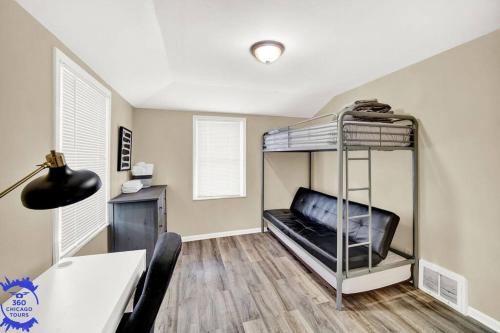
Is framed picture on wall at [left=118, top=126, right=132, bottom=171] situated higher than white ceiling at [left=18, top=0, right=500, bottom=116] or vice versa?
white ceiling at [left=18, top=0, right=500, bottom=116]

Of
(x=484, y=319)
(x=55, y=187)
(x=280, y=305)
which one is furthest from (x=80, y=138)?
(x=484, y=319)

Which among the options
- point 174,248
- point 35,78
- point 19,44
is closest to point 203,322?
point 174,248

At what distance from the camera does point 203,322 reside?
173 centimetres

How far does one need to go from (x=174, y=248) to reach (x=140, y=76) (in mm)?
2088

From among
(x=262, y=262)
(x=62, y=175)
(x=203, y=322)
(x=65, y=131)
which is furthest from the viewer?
(x=262, y=262)

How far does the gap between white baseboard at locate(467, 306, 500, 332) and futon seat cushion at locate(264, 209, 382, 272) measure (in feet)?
2.32

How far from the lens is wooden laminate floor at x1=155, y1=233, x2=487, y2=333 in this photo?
1.68 m

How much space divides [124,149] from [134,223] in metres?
0.95

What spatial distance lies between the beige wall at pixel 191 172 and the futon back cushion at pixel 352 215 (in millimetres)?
443

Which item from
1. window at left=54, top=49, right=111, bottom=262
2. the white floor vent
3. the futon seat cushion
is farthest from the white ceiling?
the white floor vent

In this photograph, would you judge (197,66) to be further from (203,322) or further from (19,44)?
(203,322)

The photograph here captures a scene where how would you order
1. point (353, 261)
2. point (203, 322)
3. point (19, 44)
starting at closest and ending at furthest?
point (19, 44) → point (203, 322) → point (353, 261)

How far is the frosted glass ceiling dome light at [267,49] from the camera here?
1792 millimetres

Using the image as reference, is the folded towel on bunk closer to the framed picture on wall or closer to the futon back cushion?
A: the futon back cushion
